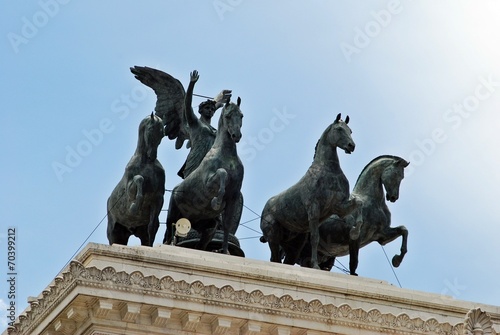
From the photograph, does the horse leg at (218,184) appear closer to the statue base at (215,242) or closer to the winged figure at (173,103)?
the statue base at (215,242)

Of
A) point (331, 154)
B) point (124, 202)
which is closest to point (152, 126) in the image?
point (124, 202)

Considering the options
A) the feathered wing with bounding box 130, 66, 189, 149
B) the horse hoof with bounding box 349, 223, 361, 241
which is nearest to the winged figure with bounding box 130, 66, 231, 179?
the feathered wing with bounding box 130, 66, 189, 149

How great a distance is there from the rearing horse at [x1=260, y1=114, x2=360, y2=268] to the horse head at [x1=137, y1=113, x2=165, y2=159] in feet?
10.6

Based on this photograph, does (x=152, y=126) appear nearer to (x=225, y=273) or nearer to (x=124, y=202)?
(x=124, y=202)

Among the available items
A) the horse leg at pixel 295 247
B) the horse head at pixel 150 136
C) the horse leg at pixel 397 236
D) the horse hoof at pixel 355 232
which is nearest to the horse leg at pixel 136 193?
the horse head at pixel 150 136

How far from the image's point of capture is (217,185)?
103ft

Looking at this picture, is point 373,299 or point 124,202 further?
point 124,202

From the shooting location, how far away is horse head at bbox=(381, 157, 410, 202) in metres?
34.0

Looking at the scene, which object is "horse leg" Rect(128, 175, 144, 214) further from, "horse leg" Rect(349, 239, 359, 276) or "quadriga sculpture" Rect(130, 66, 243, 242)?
"horse leg" Rect(349, 239, 359, 276)

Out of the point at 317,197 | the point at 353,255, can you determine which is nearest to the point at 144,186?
the point at 317,197

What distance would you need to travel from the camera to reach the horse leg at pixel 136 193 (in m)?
31.2

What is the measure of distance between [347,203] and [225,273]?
4290 millimetres

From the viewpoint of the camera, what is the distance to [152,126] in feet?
104

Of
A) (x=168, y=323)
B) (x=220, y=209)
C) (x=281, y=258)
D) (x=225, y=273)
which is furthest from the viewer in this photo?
(x=281, y=258)
